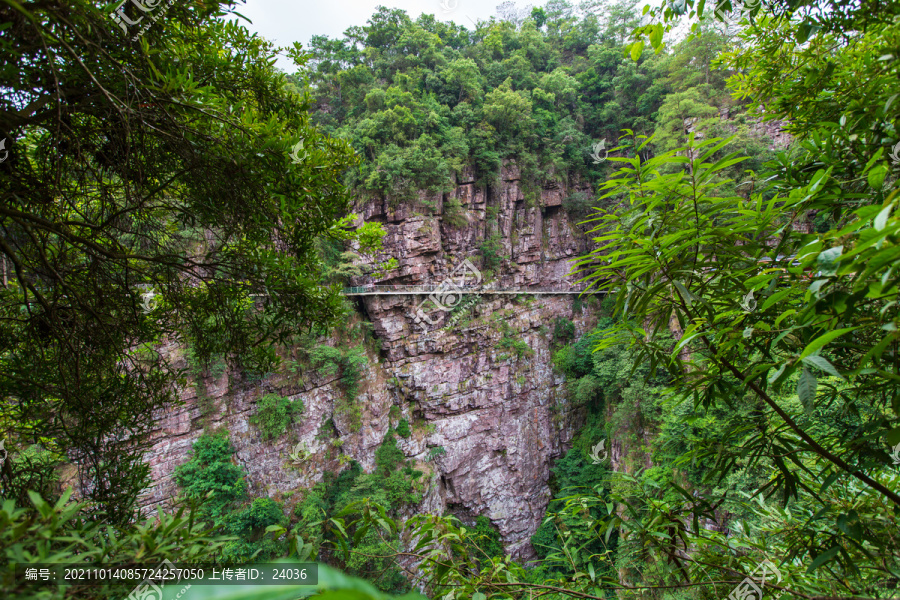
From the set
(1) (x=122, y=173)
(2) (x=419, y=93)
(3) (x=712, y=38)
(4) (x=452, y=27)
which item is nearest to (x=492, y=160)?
(2) (x=419, y=93)

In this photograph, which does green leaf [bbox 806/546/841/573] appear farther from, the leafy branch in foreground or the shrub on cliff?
the shrub on cliff

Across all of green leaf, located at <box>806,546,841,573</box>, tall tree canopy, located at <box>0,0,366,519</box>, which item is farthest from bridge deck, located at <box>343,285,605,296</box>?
green leaf, located at <box>806,546,841,573</box>

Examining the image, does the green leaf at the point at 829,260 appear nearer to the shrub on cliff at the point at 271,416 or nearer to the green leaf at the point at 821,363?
the green leaf at the point at 821,363

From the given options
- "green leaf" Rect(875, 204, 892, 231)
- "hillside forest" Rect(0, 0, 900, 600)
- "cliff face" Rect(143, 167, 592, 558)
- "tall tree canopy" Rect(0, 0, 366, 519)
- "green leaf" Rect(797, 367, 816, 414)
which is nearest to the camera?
"green leaf" Rect(875, 204, 892, 231)

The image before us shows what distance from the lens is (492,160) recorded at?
35.2ft

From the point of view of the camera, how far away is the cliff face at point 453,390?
7609 millimetres

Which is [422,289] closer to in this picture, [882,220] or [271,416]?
[271,416]

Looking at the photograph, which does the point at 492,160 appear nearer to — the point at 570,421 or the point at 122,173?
the point at 570,421

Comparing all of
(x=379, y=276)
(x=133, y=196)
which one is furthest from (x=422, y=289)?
(x=133, y=196)

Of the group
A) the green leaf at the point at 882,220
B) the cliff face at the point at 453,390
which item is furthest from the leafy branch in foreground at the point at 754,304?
the cliff face at the point at 453,390

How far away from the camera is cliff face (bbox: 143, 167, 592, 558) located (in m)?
7.61

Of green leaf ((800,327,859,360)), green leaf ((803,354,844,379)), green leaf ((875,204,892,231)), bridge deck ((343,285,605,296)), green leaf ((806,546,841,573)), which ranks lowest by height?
green leaf ((806,546,841,573))

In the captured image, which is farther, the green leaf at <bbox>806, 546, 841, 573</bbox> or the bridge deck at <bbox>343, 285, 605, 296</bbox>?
the bridge deck at <bbox>343, 285, 605, 296</bbox>

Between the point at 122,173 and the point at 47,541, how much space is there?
52.5 inches
